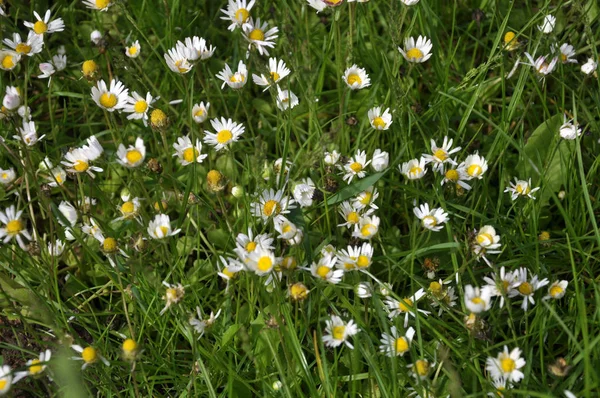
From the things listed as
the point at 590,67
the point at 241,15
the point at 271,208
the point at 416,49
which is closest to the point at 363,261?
the point at 271,208

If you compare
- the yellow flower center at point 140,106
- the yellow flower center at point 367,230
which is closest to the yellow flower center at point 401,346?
the yellow flower center at point 367,230

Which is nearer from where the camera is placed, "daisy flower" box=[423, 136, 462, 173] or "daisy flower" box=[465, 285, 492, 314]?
"daisy flower" box=[465, 285, 492, 314]

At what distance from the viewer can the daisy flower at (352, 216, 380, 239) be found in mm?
2055

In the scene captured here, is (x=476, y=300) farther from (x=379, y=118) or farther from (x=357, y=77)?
(x=357, y=77)

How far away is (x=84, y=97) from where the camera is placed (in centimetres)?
262

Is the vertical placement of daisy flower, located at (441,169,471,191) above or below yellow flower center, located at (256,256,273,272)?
above

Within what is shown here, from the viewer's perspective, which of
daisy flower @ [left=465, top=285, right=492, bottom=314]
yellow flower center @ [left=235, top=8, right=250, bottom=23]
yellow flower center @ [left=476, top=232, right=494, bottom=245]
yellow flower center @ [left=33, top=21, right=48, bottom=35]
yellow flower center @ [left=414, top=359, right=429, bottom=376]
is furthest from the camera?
yellow flower center @ [left=33, top=21, right=48, bottom=35]

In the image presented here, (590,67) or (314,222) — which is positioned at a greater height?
(590,67)

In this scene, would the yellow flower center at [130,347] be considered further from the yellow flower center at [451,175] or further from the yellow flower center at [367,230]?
the yellow flower center at [451,175]

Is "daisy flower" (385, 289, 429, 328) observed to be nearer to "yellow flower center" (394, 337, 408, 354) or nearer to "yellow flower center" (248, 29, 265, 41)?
"yellow flower center" (394, 337, 408, 354)

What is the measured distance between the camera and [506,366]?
176 centimetres

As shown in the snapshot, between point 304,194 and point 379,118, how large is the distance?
389 mm

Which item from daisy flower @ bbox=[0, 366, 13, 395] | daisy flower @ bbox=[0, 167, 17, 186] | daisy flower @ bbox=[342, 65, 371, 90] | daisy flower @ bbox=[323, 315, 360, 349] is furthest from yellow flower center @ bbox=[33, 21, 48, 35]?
daisy flower @ bbox=[323, 315, 360, 349]

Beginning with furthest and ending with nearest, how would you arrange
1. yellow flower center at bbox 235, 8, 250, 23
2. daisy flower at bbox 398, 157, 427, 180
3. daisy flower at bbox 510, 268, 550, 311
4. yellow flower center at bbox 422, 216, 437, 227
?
yellow flower center at bbox 235, 8, 250, 23 → daisy flower at bbox 398, 157, 427, 180 → yellow flower center at bbox 422, 216, 437, 227 → daisy flower at bbox 510, 268, 550, 311
